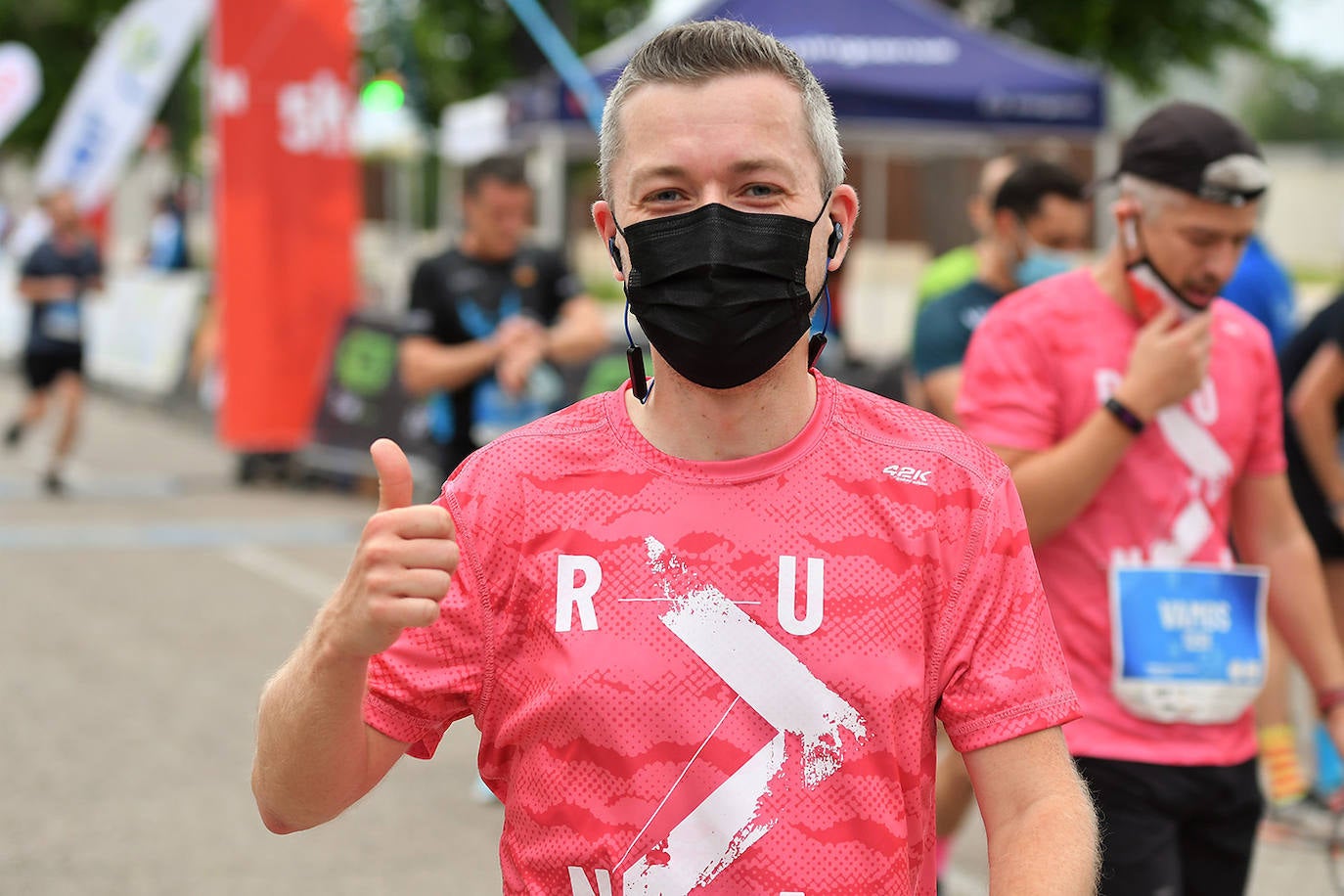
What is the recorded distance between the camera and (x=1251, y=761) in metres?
3.33

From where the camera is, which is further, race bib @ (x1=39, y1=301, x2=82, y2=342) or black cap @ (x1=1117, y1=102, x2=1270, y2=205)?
race bib @ (x1=39, y1=301, x2=82, y2=342)

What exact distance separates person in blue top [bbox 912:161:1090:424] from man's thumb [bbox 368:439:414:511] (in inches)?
141

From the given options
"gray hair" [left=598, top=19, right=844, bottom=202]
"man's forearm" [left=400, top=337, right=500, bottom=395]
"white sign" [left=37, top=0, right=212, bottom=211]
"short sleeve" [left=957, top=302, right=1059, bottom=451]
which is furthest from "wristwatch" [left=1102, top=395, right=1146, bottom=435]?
"white sign" [left=37, top=0, right=212, bottom=211]

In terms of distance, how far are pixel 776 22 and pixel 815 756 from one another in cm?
1168

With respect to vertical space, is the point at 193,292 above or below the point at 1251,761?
below

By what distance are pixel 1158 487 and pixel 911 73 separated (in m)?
10.8

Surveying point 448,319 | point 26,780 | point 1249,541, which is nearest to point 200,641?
point 26,780

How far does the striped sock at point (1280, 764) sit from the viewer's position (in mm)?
5660

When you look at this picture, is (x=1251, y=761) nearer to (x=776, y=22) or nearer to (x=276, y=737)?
(x=276, y=737)

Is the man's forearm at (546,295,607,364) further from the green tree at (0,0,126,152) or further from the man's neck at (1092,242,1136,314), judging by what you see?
the green tree at (0,0,126,152)

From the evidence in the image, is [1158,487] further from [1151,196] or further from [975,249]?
[975,249]

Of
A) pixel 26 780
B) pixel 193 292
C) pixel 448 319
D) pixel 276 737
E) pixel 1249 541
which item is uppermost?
pixel 276 737

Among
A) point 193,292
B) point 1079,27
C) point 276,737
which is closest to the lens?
point 276,737

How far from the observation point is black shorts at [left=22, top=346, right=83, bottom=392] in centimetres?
1416
